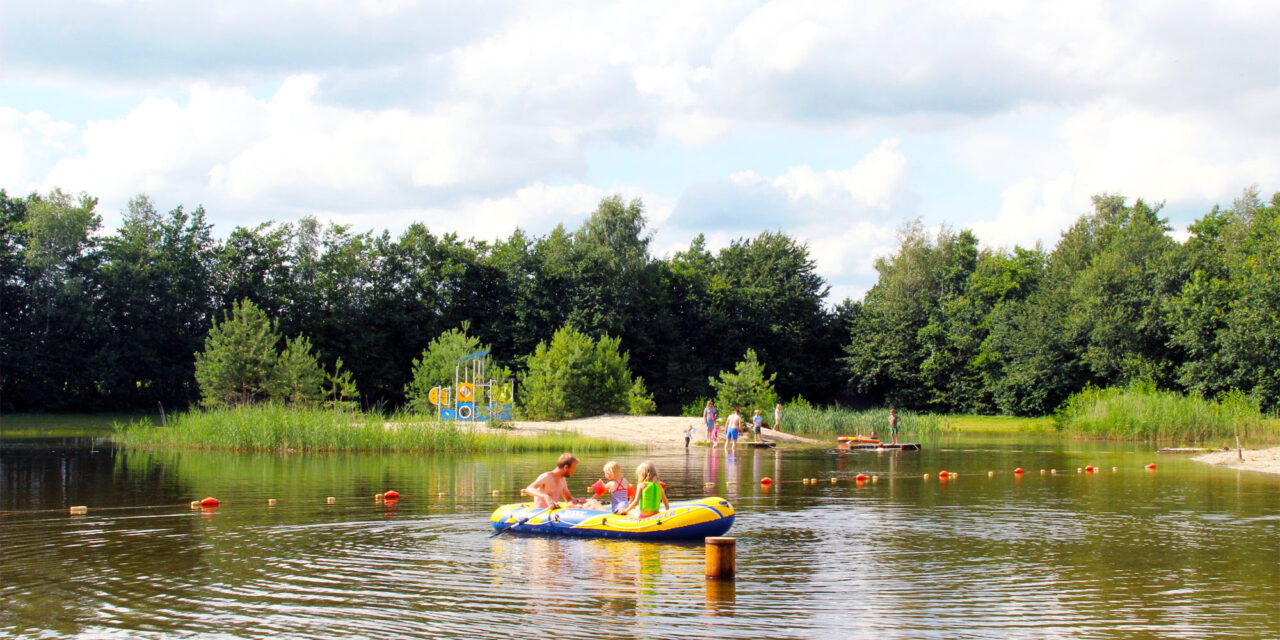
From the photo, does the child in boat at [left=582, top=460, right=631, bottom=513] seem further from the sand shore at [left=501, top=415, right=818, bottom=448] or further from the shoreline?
the sand shore at [left=501, top=415, right=818, bottom=448]

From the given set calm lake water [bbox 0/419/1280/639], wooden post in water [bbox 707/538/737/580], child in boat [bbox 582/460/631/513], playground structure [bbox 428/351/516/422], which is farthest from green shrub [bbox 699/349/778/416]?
wooden post in water [bbox 707/538/737/580]

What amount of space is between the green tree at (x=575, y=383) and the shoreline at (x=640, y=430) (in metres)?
1.35

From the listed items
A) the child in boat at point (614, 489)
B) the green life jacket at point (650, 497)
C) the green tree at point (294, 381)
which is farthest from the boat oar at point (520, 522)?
the green tree at point (294, 381)

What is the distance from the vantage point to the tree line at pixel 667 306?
57.1m

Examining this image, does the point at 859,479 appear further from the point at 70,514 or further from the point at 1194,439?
the point at 1194,439

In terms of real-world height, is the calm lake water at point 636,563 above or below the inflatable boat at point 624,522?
below

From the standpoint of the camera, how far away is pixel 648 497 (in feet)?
53.2

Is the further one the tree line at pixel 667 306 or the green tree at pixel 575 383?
the tree line at pixel 667 306

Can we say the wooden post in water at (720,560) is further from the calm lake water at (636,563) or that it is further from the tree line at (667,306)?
the tree line at (667,306)

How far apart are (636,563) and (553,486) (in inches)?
143

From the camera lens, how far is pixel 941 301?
7231 cm

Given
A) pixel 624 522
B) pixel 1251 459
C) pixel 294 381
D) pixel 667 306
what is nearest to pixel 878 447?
pixel 1251 459

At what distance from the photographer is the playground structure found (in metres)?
40.6

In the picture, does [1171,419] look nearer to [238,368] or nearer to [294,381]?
[294,381]
